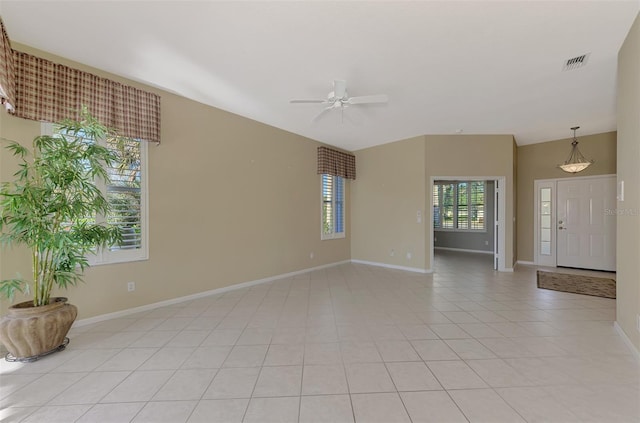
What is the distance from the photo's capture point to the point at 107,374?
2121 mm

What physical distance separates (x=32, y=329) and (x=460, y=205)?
974 centimetres

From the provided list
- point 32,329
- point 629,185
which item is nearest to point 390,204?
point 629,185

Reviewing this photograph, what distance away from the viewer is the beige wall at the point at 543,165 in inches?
219

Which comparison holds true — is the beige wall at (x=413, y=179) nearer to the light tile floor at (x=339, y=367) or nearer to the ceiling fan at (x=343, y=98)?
the light tile floor at (x=339, y=367)

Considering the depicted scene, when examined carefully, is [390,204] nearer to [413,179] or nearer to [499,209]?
[413,179]

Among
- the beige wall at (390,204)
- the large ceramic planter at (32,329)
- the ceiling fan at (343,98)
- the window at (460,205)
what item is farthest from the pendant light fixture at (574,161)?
the large ceramic planter at (32,329)

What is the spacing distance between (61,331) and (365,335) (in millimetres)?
2821

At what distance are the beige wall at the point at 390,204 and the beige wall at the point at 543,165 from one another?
2.98 m

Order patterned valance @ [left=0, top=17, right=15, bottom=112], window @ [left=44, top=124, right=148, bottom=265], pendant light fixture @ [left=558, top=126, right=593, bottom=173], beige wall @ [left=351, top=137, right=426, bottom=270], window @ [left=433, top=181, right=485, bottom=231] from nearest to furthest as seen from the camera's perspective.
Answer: patterned valance @ [left=0, top=17, right=15, bottom=112]
window @ [left=44, top=124, right=148, bottom=265]
pendant light fixture @ [left=558, top=126, right=593, bottom=173]
beige wall @ [left=351, top=137, right=426, bottom=270]
window @ [left=433, top=181, right=485, bottom=231]

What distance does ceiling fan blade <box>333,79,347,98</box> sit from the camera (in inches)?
116

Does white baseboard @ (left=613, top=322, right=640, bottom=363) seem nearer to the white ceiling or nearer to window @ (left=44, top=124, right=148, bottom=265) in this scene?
the white ceiling

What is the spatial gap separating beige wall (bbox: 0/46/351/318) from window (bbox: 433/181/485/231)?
574cm

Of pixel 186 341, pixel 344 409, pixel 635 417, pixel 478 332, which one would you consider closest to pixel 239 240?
pixel 186 341

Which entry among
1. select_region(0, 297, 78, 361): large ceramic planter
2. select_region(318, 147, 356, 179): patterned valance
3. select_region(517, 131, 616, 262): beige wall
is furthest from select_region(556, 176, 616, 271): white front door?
Answer: select_region(0, 297, 78, 361): large ceramic planter
